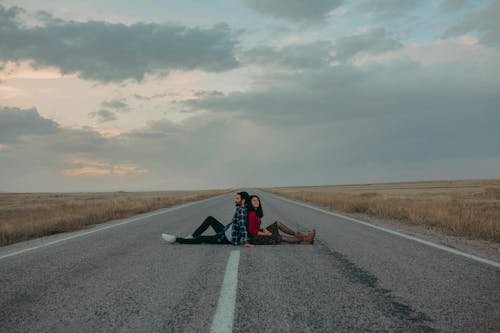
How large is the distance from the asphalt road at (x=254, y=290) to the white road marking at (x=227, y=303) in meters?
0.02

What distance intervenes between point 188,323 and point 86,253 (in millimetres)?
4568

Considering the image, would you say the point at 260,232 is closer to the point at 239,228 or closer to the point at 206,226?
the point at 239,228

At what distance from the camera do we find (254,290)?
4.30 metres

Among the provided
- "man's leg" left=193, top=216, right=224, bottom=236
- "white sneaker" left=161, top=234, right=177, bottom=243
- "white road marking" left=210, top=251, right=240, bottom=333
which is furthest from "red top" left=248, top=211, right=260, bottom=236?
"white road marking" left=210, top=251, right=240, bottom=333

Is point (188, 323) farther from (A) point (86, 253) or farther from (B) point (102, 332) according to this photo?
(A) point (86, 253)

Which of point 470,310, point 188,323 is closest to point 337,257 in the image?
point 470,310

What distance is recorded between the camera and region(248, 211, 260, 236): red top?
728 centimetres

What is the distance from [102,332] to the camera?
3094 millimetres

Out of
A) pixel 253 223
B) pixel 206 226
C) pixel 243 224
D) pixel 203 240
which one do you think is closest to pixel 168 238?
pixel 203 240

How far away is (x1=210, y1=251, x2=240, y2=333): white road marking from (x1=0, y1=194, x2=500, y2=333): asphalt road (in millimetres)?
23

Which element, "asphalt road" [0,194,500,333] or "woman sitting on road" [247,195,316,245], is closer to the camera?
"asphalt road" [0,194,500,333]

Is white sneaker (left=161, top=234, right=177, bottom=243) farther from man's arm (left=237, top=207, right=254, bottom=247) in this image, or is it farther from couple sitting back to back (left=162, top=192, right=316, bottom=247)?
man's arm (left=237, top=207, right=254, bottom=247)

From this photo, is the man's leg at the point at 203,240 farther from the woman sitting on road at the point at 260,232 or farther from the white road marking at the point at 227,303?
the white road marking at the point at 227,303

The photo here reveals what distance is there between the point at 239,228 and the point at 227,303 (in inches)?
150
